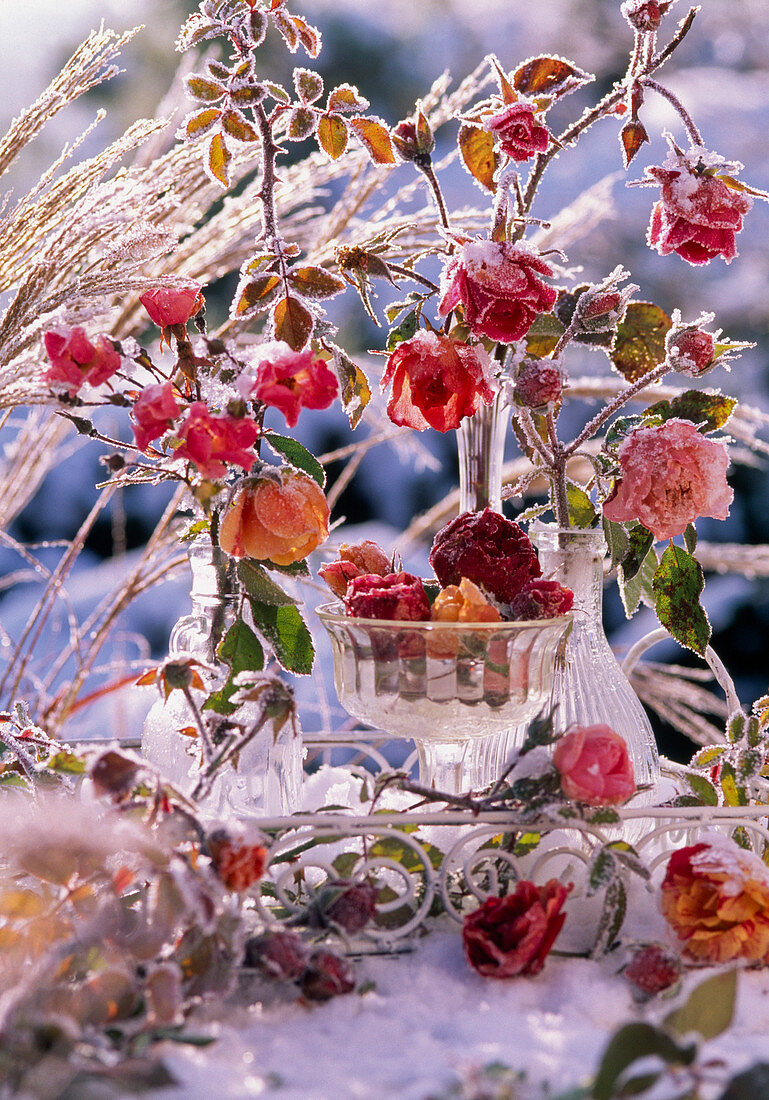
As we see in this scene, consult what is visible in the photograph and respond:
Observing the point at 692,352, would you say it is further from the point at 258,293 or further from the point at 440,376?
the point at 258,293

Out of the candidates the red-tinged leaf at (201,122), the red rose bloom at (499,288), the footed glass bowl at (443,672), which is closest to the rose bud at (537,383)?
the red rose bloom at (499,288)

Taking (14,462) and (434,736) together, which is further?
(14,462)

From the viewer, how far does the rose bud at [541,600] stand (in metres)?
0.48

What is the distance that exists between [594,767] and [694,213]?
1.03 ft

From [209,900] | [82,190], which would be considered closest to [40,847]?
[209,900]

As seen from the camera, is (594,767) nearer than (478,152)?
Yes

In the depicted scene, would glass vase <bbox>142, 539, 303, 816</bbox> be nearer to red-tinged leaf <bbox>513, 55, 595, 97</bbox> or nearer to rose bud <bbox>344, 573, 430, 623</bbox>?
rose bud <bbox>344, 573, 430, 623</bbox>

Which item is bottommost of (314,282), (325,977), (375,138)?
(325,977)

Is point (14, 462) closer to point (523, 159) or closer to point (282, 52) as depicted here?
A: point (523, 159)

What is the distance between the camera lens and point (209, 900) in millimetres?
356

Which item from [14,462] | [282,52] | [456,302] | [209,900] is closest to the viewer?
[209,900]

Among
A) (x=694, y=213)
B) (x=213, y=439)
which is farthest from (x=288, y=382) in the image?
(x=694, y=213)

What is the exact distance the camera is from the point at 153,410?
1.40ft

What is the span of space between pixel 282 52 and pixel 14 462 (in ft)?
7.12
